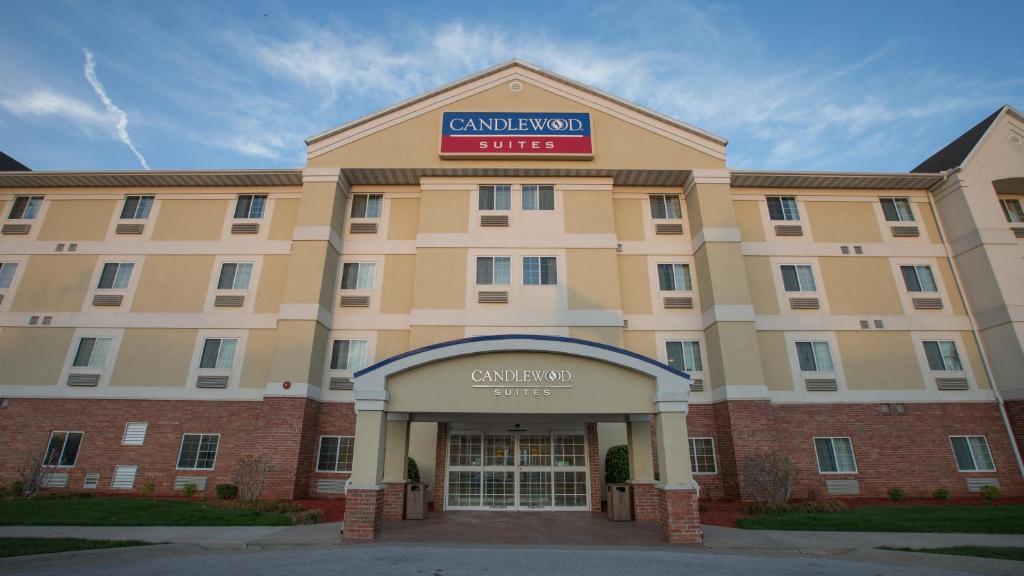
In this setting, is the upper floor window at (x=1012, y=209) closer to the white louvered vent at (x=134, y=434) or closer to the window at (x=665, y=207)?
the window at (x=665, y=207)

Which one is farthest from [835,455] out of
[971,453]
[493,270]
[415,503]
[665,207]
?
[415,503]

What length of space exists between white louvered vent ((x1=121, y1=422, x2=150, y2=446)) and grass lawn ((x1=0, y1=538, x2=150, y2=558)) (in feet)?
28.0

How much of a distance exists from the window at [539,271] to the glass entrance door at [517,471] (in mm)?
5830

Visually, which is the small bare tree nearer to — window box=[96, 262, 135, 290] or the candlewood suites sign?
window box=[96, 262, 135, 290]

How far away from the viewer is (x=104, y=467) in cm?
1827

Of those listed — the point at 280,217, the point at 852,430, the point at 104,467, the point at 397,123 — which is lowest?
the point at 104,467

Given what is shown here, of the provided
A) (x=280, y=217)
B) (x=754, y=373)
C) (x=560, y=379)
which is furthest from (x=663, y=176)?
(x=280, y=217)

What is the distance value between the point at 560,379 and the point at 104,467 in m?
17.7

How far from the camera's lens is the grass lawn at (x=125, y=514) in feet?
42.3

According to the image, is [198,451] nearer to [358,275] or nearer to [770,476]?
[358,275]

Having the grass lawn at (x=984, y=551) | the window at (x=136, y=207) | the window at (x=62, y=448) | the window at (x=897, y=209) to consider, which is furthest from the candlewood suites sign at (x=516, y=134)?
the window at (x=62, y=448)

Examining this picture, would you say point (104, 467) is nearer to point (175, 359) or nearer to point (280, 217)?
point (175, 359)

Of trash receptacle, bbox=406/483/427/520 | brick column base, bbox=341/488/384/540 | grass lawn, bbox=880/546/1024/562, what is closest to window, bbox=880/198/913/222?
grass lawn, bbox=880/546/1024/562

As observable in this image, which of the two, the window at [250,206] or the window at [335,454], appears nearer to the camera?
the window at [335,454]
